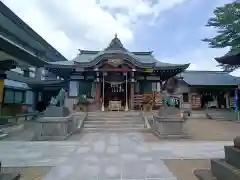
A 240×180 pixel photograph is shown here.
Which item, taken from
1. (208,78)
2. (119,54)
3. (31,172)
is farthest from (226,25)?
(31,172)

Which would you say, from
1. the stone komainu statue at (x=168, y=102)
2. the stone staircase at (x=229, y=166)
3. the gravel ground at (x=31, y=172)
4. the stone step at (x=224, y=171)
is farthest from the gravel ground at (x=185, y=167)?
the stone komainu statue at (x=168, y=102)

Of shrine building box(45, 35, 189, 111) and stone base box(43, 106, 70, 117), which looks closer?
stone base box(43, 106, 70, 117)

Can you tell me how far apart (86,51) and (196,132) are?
16807mm

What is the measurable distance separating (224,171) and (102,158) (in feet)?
10.3

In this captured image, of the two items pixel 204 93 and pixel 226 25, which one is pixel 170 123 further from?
pixel 204 93

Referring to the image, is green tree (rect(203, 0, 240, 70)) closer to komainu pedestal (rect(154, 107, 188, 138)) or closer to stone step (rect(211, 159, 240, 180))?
komainu pedestal (rect(154, 107, 188, 138))

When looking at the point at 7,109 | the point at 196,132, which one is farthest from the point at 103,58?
the point at 196,132

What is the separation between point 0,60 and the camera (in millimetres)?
7363

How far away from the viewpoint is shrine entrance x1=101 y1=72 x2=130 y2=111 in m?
18.3

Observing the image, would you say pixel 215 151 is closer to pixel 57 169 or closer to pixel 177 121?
pixel 177 121

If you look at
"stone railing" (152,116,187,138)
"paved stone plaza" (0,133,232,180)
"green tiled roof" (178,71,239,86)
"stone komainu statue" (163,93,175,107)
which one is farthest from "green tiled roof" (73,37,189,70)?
"paved stone plaza" (0,133,232,180)

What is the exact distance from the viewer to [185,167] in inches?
190

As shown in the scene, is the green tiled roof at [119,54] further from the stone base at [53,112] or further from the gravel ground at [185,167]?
the gravel ground at [185,167]

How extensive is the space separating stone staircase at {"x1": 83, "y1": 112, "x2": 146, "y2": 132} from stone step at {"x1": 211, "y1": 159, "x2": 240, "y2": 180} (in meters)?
7.74
